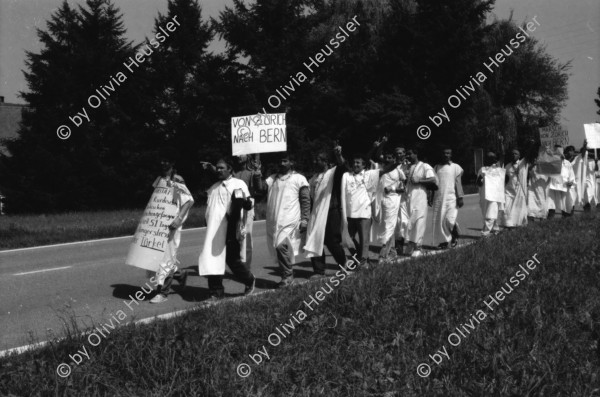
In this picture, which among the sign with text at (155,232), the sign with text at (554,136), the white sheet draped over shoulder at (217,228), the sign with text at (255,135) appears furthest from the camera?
the sign with text at (554,136)

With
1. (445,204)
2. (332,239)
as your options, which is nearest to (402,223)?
(445,204)

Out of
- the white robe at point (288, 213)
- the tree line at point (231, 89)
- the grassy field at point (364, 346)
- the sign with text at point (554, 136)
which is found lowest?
the grassy field at point (364, 346)

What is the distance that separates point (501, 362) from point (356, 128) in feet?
106

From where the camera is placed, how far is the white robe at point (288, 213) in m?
8.84

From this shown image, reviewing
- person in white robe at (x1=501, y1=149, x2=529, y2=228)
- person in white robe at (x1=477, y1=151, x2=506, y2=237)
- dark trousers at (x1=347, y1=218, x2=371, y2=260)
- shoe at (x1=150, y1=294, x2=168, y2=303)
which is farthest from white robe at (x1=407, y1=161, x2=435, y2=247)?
shoe at (x1=150, y1=294, x2=168, y2=303)

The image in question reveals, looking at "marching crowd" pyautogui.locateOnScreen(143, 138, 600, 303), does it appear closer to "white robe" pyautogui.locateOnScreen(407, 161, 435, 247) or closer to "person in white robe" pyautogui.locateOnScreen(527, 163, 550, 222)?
"white robe" pyautogui.locateOnScreen(407, 161, 435, 247)

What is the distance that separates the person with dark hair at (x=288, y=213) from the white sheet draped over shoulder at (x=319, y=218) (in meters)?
0.45

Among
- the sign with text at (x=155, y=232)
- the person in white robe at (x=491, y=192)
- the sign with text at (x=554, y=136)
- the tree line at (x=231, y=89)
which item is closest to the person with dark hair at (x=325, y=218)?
the sign with text at (x=155, y=232)

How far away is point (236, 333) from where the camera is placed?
5.41 meters

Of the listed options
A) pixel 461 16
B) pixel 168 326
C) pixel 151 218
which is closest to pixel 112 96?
pixel 461 16

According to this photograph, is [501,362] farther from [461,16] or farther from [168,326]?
[461,16]

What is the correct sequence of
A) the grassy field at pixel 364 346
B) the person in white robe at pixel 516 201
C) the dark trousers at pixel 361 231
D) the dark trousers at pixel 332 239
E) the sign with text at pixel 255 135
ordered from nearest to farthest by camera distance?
the grassy field at pixel 364 346 < the sign with text at pixel 255 135 < the dark trousers at pixel 332 239 < the dark trousers at pixel 361 231 < the person in white robe at pixel 516 201

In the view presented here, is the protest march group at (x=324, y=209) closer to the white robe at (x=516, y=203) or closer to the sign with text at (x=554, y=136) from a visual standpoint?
the white robe at (x=516, y=203)

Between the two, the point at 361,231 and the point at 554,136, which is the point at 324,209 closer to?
the point at 361,231
